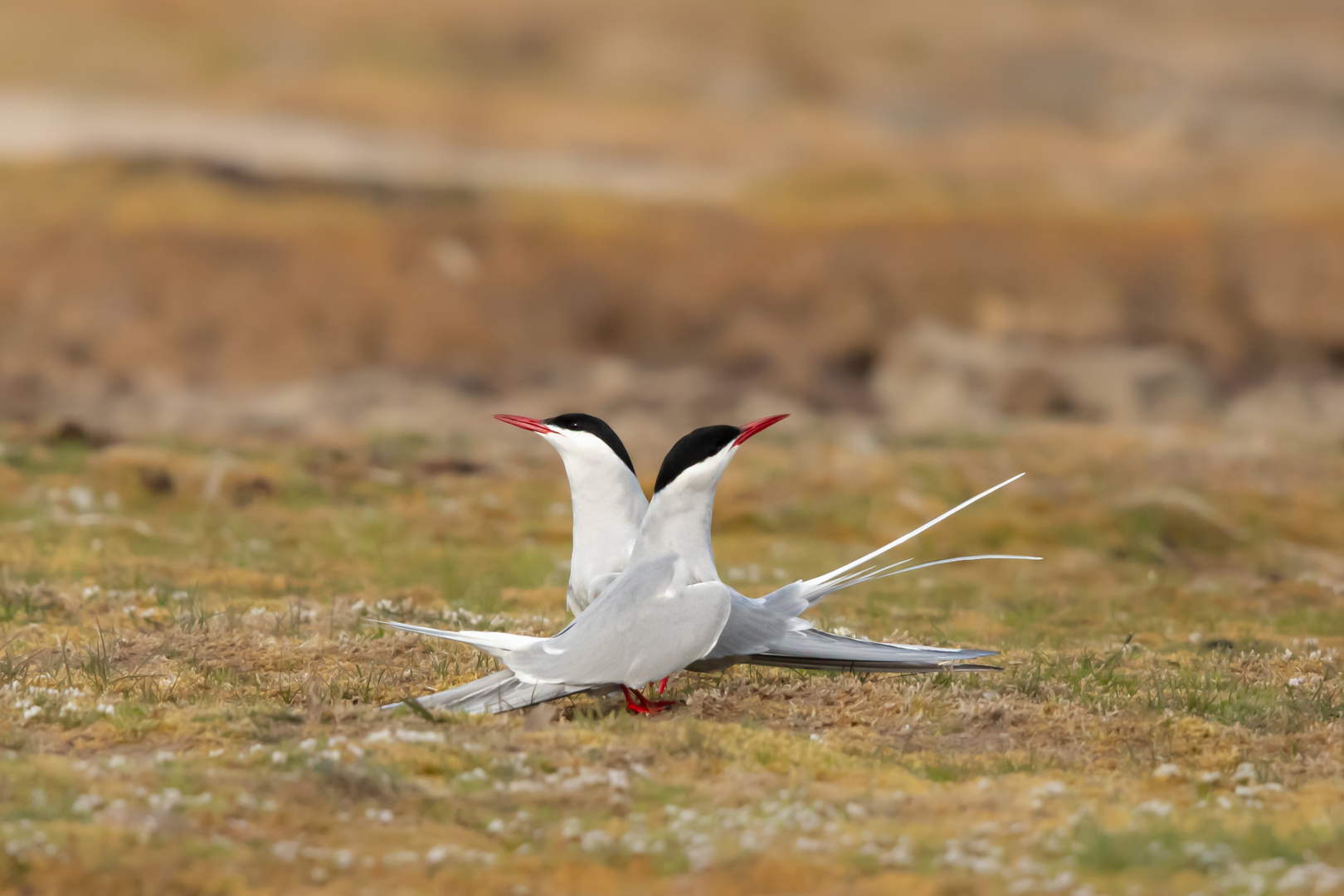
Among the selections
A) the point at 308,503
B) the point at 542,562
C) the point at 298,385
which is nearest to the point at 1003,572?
the point at 542,562

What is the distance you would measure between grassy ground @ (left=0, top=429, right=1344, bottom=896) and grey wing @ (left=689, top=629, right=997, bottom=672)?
19cm

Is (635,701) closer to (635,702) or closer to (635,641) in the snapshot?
(635,702)

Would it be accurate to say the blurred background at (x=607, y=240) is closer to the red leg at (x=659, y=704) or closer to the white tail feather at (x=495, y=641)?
the red leg at (x=659, y=704)

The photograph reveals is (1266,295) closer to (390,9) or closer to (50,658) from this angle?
(390,9)

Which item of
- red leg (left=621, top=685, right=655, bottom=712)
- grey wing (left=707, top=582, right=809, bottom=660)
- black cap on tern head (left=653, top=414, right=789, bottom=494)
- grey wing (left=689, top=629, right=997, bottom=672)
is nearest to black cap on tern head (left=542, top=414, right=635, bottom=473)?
black cap on tern head (left=653, top=414, right=789, bottom=494)

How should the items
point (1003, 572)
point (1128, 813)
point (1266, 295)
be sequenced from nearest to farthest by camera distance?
1. point (1128, 813)
2. point (1003, 572)
3. point (1266, 295)

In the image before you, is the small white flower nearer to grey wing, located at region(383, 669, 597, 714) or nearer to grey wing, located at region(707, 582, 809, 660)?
grey wing, located at region(383, 669, 597, 714)

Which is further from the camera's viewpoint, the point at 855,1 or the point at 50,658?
the point at 855,1

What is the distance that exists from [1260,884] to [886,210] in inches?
1233

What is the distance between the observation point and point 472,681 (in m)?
6.88

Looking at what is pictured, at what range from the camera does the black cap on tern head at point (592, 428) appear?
25.6 feet

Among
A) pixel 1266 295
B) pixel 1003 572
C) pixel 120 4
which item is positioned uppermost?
pixel 120 4

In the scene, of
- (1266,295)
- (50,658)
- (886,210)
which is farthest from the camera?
(886,210)

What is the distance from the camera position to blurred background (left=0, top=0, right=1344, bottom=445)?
28.9 metres
